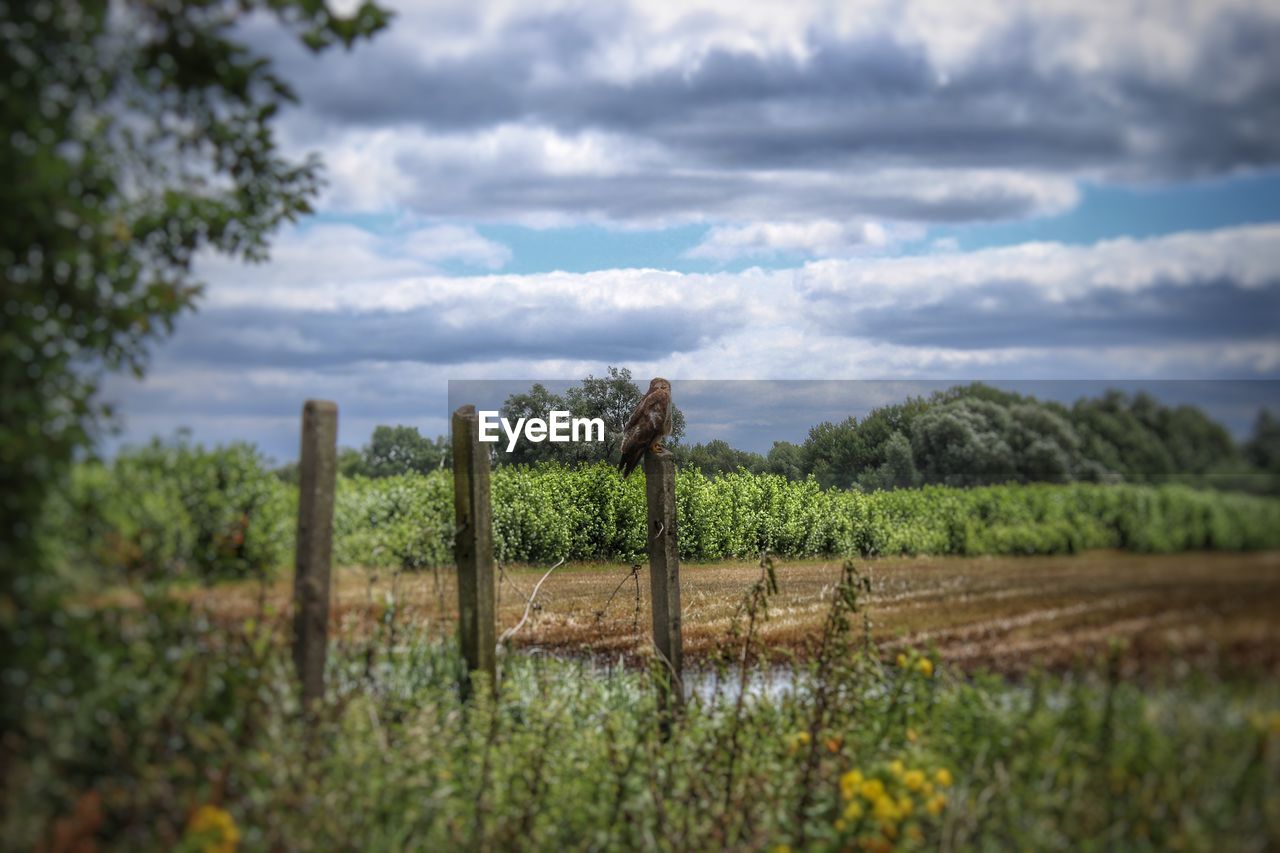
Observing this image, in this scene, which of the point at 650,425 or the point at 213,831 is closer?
the point at 213,831

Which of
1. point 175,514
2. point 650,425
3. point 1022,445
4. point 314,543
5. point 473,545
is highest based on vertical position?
point 650,425

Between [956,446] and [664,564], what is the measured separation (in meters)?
1.80

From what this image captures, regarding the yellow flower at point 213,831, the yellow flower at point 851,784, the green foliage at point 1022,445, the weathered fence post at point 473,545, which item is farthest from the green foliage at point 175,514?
the green foliage at point 1022,445

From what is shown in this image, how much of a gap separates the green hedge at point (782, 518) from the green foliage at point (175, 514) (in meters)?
0.48

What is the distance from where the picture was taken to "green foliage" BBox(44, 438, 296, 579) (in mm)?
4012

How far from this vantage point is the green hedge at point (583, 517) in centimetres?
438

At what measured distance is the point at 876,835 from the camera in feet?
15.2

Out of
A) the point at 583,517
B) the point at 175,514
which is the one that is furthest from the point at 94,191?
the point at 583,517

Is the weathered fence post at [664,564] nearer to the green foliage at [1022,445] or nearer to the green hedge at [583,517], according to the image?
the green hedge at [583,517]

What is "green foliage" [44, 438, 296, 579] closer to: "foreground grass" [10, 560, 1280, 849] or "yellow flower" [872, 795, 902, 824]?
"foreground grass" [10, 560, 1280, 849]

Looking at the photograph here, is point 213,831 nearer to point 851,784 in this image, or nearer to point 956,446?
point 851,784

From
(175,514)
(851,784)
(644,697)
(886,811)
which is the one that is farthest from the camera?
(644,697)

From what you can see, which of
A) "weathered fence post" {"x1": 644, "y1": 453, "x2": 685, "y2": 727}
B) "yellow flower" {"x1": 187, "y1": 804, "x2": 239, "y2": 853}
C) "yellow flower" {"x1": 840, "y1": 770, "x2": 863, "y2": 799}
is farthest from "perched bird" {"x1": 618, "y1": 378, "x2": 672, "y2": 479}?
"yellow flower" {"x1": 187, "y1": 804, "x2": 239, "y2": 853}

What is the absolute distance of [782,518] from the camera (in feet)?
24.8
